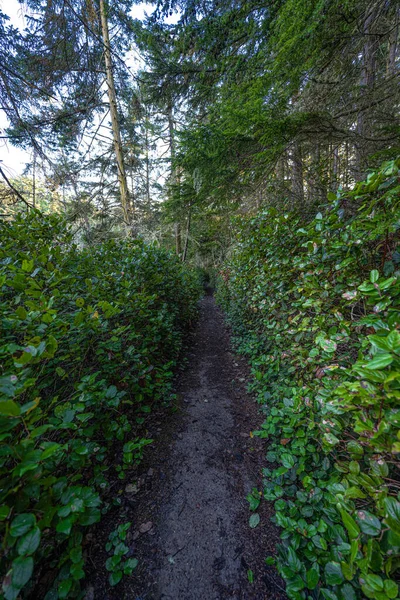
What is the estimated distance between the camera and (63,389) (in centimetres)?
172

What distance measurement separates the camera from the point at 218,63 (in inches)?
153

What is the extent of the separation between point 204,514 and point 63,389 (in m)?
1.57

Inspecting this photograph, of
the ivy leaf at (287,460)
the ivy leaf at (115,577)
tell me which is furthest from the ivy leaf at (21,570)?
the ivy leaf at (287,460)

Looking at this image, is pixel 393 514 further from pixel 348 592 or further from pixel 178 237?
pixel 178 237

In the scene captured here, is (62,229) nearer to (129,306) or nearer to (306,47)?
(129,306)

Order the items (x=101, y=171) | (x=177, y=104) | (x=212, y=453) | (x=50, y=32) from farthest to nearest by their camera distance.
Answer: (x=101, y=171) → (x=177, y=104) → (x=50, y=32) → (x=212, y=453)

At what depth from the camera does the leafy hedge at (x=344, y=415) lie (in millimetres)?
961

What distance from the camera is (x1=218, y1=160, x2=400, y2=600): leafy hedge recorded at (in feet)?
3.15

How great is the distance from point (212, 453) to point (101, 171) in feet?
29.2

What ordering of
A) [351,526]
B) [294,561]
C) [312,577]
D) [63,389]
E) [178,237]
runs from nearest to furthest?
[351,526], [312,577], [294,561], [63,389], [178,237]

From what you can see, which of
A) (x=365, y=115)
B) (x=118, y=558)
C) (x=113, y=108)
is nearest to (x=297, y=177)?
(x=365, y=115)

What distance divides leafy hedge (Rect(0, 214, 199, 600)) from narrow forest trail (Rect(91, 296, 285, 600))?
38 cm

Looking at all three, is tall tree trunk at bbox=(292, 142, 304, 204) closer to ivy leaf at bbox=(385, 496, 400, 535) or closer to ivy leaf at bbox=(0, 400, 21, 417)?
Result: ivy leaf at bbox=(385, 496, 400, 535)

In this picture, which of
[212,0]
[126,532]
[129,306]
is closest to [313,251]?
[129,306]
